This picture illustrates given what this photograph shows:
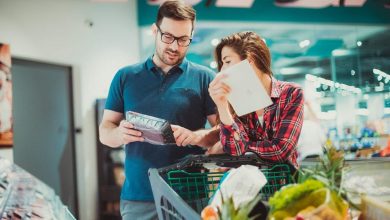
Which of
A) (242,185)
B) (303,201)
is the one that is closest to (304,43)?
(242,185)

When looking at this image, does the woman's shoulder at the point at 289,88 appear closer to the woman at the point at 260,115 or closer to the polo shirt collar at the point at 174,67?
the woman at the point at 260,115

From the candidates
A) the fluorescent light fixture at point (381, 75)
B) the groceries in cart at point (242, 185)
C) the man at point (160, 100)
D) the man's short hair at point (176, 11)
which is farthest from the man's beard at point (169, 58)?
the fluorescent light fixture at point (381, 75)

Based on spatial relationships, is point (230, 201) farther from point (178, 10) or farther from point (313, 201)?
point (178, 10)

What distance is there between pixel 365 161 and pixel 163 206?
63.0 inches

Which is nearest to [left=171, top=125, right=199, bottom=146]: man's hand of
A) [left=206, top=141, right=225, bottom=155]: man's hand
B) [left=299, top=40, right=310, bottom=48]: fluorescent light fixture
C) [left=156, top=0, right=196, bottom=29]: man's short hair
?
[left=206, top=141, right=225, bottom=155]: man's hand

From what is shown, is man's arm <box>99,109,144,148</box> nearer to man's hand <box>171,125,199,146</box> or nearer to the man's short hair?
man's hand <box>171,125,199,146</box>

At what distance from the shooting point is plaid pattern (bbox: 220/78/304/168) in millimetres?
1311

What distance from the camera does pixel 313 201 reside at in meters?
0.86

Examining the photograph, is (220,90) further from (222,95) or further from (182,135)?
(182,135)

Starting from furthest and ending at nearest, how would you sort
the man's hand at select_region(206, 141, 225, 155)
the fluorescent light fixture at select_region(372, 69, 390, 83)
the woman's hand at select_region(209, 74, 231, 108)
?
1. the fluorescent light fixture at select_region(372, 69, 390, 83)
2. the man's hand at select_region(206, 141, 225, 155)
3. the woman's hand at select_region(209, 74, 231, 108)

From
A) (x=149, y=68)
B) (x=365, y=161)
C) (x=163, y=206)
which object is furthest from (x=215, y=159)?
(x=365, y=161)

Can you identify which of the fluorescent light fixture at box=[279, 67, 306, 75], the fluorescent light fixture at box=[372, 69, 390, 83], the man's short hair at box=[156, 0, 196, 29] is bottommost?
the fluorescent light fixture at box=[372, 69, 390, 83]

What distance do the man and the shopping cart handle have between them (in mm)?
132

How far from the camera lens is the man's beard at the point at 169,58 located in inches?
59.0
